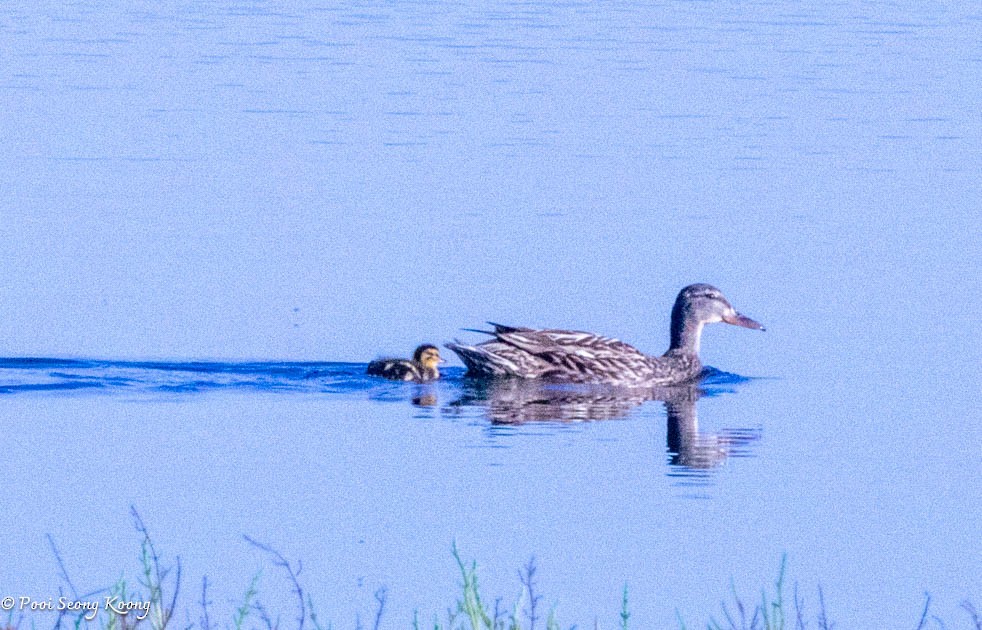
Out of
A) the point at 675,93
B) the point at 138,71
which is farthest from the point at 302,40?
the point at 675,93

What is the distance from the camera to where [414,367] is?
11.5m

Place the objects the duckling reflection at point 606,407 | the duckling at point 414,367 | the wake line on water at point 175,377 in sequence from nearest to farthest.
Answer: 1. the duckling reflection at point 606,407
2. the wake line on water at point 175,377
3. the duckling at point 414,367

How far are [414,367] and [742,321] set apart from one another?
82.4 inches

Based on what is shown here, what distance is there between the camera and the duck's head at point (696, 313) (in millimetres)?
12781

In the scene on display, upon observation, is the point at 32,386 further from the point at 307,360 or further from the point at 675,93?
the point at 675,93

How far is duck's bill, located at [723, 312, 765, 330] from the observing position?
12.6m

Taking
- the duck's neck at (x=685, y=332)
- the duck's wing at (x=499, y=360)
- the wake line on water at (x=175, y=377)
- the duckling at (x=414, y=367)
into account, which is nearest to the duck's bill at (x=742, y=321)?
the duck's neck at (x=685, y=332)

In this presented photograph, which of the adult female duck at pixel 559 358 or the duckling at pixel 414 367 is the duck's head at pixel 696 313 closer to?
the adult female duck at pixel 559 358

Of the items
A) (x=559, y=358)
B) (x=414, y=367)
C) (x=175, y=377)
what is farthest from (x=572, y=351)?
(x=175, y=377)

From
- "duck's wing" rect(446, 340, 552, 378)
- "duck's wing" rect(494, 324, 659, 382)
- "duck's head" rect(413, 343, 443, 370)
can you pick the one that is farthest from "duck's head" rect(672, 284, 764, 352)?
"duck's head" rect(413, 343, 443, 370)

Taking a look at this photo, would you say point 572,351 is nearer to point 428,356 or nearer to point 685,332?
point 428,356

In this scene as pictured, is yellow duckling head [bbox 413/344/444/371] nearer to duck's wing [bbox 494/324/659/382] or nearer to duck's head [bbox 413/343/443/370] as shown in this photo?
duck's head [bbox 413/343/443/370]

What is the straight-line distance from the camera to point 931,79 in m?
22.9

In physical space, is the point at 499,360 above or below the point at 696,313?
below
